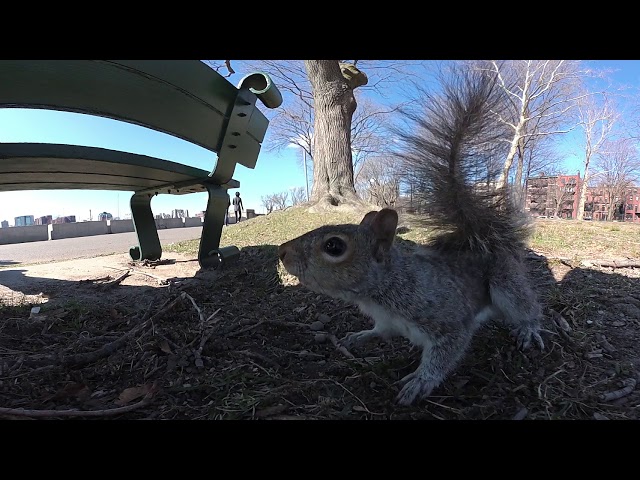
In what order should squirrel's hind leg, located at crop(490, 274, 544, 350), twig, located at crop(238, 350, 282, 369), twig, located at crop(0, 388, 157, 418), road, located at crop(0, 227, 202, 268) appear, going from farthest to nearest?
1. road, located at crop(0, 227, 202, 268)
2. squirrel's hind leg, located at crop(490, 274, 544, 350)
3. twig, located at crop(238, 350, 282, 369)
4. twig, located at crop(0, 388, 157, 418)

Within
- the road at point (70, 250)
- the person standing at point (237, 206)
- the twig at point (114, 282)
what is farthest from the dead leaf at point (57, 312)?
the person standing at point (237, 206)

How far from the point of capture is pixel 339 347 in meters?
0.85

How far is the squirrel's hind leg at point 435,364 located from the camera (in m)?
0.67

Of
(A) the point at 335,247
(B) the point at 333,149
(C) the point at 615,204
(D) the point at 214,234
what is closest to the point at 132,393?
(A) the point at 335,247

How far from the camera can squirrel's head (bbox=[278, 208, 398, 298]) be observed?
2.68 ft

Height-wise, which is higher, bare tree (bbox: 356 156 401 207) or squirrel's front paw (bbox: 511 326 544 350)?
bare tree (bbox: 356 156 401 207)

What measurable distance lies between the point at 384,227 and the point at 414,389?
383mm

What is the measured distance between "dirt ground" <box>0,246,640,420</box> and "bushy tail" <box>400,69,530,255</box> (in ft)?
1.03

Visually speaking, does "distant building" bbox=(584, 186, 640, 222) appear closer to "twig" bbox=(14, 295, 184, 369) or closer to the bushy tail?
the bushy tail

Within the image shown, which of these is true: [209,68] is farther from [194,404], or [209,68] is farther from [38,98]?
[194,404]

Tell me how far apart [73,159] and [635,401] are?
4.91ft

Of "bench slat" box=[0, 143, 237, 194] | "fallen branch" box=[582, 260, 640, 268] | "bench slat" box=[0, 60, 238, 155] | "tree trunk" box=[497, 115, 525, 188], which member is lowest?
"fallen branch" box=[582, 260, 640, 268]

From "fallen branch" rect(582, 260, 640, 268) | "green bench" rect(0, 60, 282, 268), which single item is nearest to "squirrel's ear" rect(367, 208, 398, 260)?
"green bench" rect(0, 60, 282, 268)

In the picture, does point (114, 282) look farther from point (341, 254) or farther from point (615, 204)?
point (615, 204)
